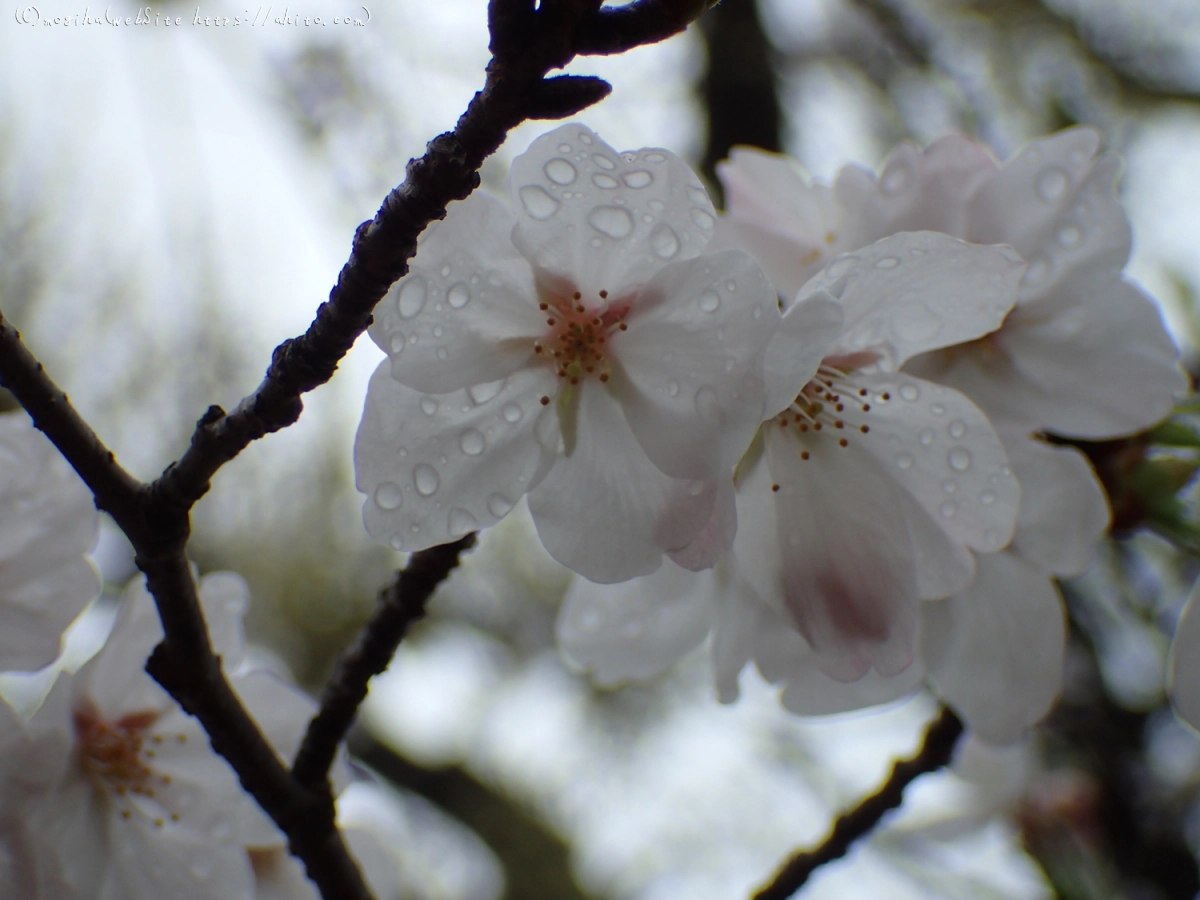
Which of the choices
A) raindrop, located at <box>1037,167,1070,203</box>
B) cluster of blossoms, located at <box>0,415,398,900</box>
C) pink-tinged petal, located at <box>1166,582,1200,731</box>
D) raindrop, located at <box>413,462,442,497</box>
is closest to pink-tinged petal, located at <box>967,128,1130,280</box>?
raindrop, located at <box>1037,167,1070,203</box>

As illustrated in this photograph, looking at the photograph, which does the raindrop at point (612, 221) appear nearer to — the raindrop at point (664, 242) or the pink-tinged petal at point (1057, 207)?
the raindrop at point (664, 242)

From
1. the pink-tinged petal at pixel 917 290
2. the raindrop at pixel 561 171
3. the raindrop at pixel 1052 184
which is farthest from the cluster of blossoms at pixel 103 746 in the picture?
the raindrop at pixel 1052 184

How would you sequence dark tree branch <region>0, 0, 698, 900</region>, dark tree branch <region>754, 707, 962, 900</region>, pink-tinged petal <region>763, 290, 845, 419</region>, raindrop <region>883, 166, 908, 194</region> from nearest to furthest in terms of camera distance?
dark tree branch <region>0, 0, 698, 900</region>, pink-tinged petal <region>763, 290, 845, 419</region>, raindrop <region>883, 166, 908, 194</region>, dark tree branch <region>754, 707, 962, 900</region>

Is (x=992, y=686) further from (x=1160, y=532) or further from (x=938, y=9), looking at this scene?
(x=938, y=9)

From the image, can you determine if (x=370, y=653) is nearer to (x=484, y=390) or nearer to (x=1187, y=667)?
(x=484, y=390)

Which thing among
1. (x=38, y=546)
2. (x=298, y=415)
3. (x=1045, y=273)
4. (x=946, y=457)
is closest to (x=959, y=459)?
(x=946, y=457)

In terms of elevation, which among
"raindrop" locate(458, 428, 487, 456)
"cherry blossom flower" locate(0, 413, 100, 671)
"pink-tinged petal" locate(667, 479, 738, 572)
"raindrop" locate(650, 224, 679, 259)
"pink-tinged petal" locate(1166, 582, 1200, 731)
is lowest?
"pink-tinged petal" locate(1166, 582, 1200, 731)

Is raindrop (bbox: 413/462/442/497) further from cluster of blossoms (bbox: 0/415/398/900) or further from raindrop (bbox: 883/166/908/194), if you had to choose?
raindrop (bbox: 883/166/908/194)
